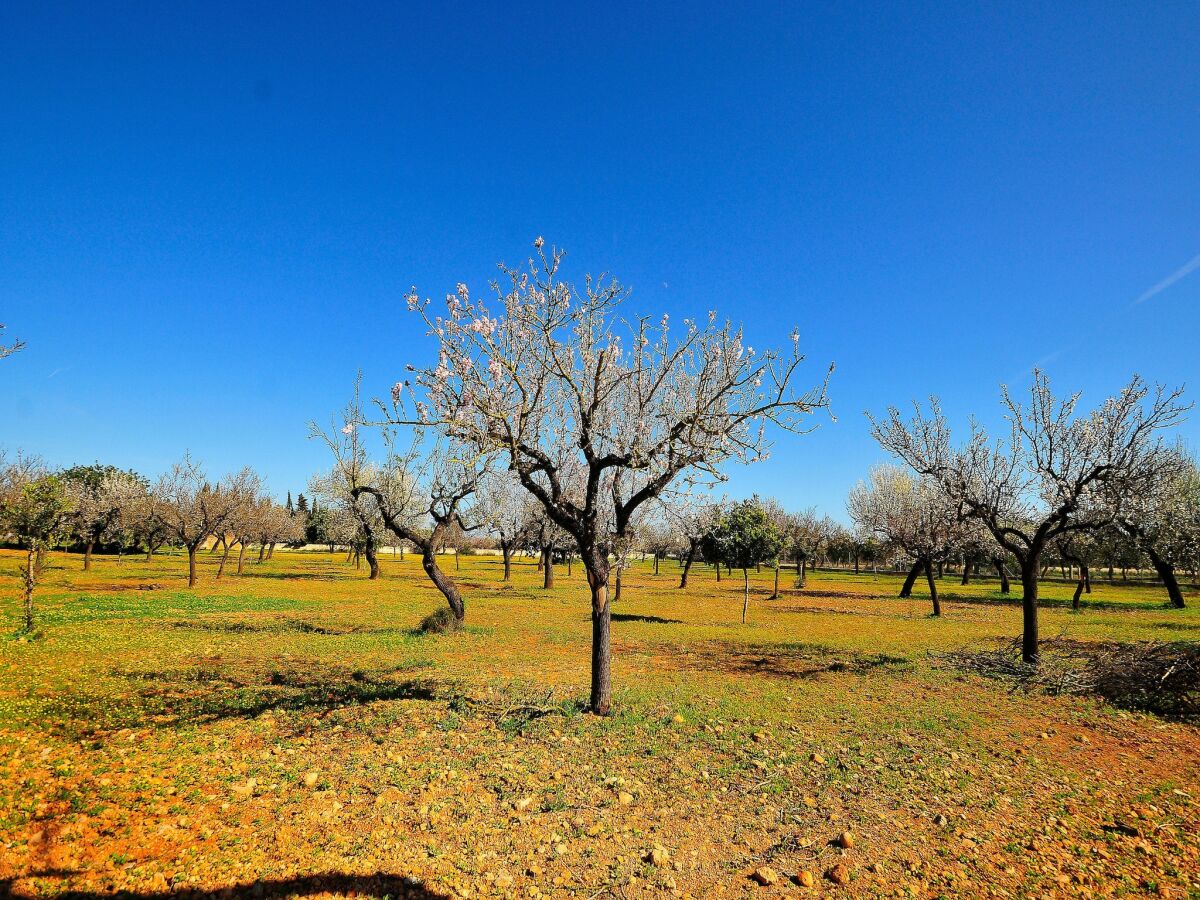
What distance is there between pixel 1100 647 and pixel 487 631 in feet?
68.6

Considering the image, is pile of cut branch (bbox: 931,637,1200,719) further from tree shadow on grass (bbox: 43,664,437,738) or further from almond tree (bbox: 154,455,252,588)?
almond tree (bbox: 154,455,252,588)

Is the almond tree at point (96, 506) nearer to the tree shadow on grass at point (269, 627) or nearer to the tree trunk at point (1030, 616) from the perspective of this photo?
the tree shadow on grass at point (269, 627)

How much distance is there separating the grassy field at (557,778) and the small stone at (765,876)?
2.2 inches

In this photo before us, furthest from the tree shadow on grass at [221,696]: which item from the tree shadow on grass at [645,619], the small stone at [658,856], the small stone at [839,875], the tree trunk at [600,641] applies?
the tree shadow on grass at [645,619]

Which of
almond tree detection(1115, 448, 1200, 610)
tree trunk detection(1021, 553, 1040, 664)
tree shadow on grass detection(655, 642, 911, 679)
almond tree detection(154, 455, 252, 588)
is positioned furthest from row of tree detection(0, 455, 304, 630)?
almond tree detection(1115, 448, 1200, 610)

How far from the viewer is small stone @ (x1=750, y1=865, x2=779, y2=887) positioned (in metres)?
5.35

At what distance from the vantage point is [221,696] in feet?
36.9

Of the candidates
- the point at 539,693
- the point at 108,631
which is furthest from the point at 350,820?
the point at 108,631

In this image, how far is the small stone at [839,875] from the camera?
5.41 meters

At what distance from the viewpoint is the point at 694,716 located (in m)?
10.8

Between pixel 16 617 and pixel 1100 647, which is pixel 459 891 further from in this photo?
pixel 16 617

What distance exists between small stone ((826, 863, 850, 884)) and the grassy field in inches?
1.5

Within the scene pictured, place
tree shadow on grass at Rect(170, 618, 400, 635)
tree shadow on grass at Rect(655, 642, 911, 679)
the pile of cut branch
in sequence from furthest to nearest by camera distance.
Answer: tree shadow on grass at Rect(170, 618, 400, 635) → tree shadow on grass at Rect(655, 642, 911, 679) → the pile of cut branch

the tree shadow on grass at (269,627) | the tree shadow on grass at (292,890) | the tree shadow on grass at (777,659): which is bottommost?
the tree shadow on grass at (269,627)
